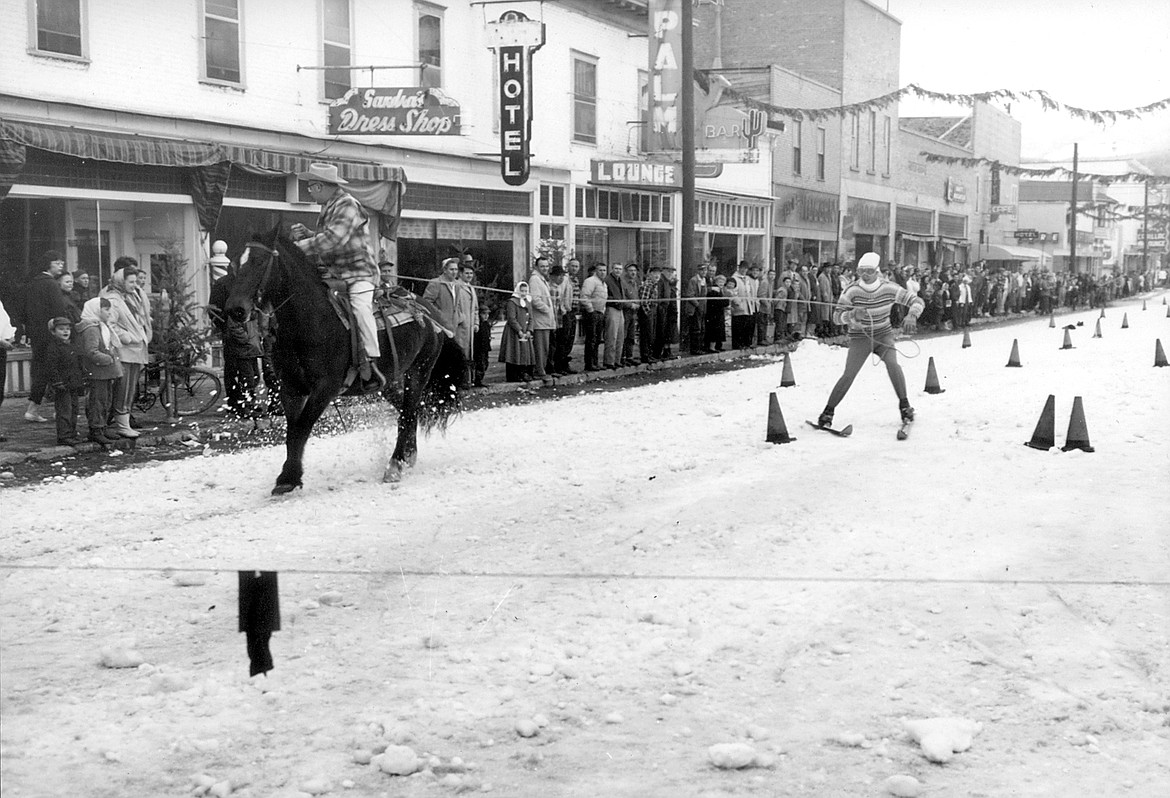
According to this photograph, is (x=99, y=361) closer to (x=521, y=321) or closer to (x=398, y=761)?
(x=521, y=321)

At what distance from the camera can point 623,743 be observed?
15.5 feet

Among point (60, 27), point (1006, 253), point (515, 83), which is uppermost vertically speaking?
point (515, 83)

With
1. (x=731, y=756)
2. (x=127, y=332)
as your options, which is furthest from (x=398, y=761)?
(x=127, y=332)

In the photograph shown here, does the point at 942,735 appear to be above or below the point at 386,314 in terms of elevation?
below

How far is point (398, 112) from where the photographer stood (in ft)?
61.3

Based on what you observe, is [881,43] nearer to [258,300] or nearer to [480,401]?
[480,401]

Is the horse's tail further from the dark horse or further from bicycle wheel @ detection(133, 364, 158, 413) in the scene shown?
bicycle wheel @ detection(133, 364, 158, 413)

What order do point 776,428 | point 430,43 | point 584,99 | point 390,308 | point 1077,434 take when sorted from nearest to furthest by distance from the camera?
point 390,308 → point 1077,434 → point 776,428 → point 430,43 → point 584,99

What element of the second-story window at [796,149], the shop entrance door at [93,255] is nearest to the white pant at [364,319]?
the shop entrance door at [93,255]

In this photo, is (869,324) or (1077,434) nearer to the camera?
(1077,434)

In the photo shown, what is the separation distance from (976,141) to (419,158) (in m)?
43.1

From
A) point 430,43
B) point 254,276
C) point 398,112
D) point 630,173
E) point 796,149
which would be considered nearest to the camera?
point 254,276

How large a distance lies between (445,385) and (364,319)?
1599mm

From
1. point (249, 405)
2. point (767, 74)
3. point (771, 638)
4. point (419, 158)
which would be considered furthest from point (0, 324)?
point (767, 74)
